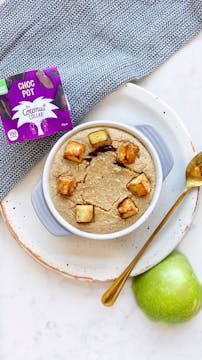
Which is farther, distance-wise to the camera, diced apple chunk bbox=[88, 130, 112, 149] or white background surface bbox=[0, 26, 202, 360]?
white background surface bbox=[0, 26, 202, 360]

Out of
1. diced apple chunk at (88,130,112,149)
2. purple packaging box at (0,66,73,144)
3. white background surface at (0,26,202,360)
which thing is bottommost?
white background surface at (0,26,202,360)

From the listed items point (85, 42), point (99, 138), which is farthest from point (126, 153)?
point (85, 42)

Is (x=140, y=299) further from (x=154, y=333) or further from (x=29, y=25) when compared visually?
(x=29, y=25)

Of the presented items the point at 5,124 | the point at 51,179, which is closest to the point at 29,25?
the point at 5,124

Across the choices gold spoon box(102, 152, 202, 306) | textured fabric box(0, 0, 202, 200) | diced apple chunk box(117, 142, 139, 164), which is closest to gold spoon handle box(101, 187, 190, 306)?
gold spoon box(102, 152, 202, 306)

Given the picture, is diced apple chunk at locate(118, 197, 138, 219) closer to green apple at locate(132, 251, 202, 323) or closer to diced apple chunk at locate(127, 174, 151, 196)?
diced apple chunk at locate(127, 174, 151, 196)

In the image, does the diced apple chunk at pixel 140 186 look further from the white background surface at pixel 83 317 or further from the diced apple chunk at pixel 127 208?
the white background surface at pixel 83 317

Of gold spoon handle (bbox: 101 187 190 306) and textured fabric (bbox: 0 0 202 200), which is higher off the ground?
textured fabric (bbox: 0 0 202 200)
